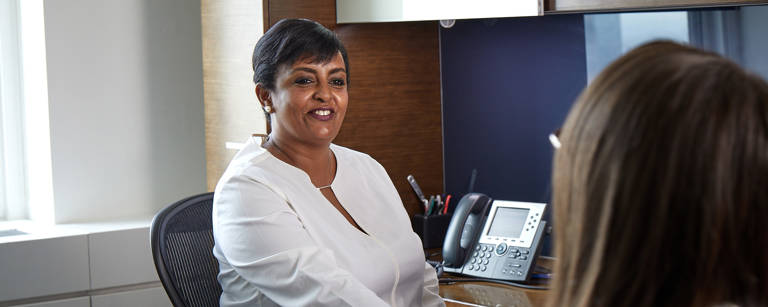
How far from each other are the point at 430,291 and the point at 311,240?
416 mm

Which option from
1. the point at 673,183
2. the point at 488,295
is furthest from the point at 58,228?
the point at 673,183

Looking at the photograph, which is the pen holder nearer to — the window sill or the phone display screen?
the phone display screen

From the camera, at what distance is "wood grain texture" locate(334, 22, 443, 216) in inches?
100

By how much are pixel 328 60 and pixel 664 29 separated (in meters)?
0.96

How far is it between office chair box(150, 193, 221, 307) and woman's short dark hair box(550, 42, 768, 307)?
3.97 feet

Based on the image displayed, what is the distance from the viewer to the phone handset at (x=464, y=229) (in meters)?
2.22

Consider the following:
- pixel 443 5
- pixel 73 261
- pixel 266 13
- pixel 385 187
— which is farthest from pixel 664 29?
pixel 73 261

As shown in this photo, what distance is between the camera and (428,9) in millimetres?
2207

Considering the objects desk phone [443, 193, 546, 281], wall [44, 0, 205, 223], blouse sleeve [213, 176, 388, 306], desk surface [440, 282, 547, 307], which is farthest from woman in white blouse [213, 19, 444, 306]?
wall [44, 0, 205, 223]

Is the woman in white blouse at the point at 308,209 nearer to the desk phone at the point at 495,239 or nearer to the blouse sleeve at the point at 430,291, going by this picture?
the blouse sleeve at the point at 430,291

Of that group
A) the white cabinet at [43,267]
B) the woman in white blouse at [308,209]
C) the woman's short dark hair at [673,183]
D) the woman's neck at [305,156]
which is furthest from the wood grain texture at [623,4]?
the white cabinet at [43,267]

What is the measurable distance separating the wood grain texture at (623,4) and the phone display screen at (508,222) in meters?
0.59

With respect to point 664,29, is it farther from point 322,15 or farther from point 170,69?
point 170,69

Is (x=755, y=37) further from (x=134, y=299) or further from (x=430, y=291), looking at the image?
(x=134, y=299)
